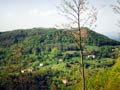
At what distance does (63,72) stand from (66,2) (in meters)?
156

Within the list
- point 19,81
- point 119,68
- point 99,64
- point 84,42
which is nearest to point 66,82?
point 99,64

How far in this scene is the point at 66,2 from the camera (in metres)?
21.2

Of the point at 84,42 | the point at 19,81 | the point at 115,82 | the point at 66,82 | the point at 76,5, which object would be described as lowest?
the point at 66,82

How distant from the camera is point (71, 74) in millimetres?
169625

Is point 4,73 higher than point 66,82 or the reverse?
higher

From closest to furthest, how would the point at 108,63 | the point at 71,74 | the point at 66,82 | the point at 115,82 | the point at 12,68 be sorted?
the point at 12,68 < the point at 115,82 < the point at 66,82 < the point at 71,74 < the point at 108,63

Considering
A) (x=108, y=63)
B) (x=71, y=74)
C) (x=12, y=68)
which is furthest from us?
(x=108, y=63)

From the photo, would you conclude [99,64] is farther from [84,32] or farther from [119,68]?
[84,32]

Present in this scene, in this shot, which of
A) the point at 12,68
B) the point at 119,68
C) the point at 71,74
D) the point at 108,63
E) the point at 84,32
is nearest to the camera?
the point at 84,32

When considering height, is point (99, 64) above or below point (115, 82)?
below

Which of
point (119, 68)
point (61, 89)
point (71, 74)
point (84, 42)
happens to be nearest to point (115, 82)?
point (119, 68)

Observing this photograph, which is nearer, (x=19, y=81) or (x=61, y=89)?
(x=19, y=81)

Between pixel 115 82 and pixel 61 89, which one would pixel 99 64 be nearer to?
pixel 61 89

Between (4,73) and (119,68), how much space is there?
2657 centimetres
